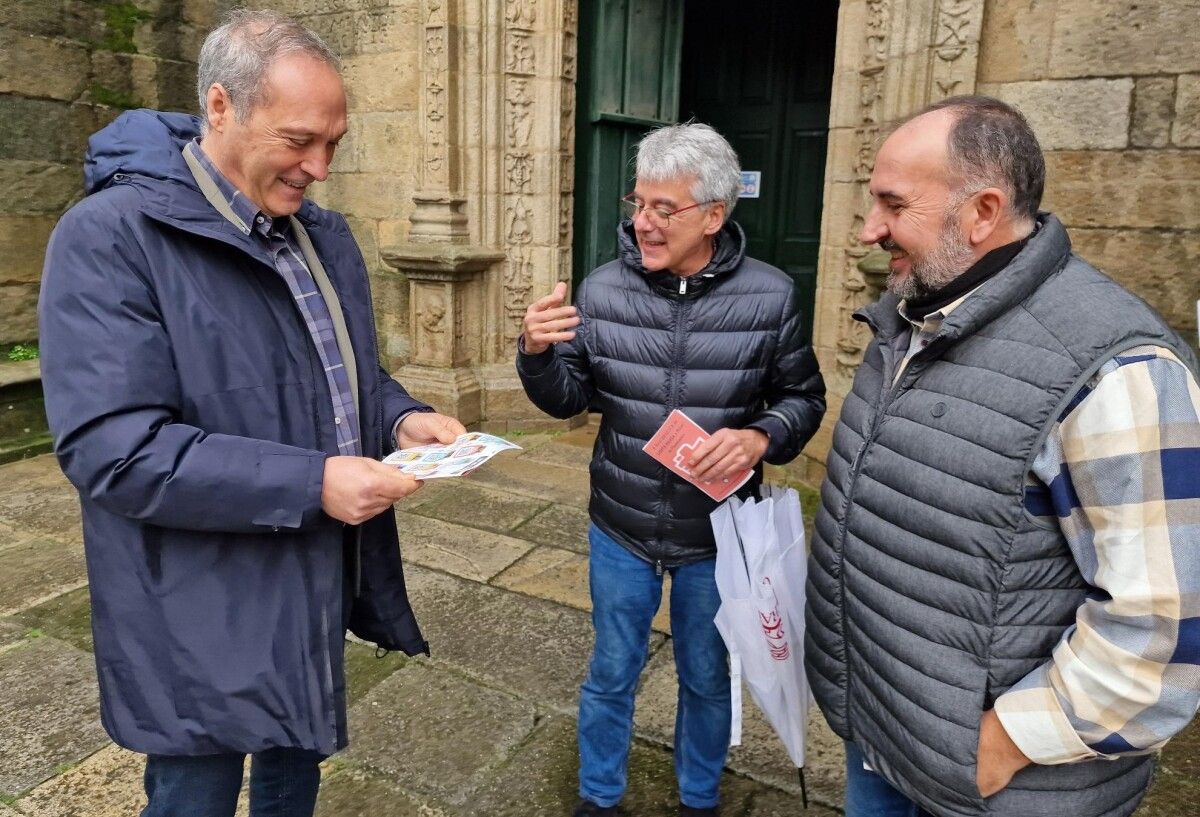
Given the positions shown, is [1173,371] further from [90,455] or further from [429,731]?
[429,731]

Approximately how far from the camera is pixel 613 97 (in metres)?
5.95

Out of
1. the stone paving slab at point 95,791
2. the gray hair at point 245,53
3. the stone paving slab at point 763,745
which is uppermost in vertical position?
the gray hair at point 245,53

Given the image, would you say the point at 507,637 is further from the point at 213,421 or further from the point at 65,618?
the point at 213,421

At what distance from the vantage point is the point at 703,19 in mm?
7359

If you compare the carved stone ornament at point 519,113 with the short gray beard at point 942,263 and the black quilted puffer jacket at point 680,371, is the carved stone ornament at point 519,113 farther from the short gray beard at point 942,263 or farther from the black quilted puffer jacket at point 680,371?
the short gray beard at point 942,263

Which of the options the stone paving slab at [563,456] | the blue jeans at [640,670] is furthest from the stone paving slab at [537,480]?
the blue jeans at [640,670]

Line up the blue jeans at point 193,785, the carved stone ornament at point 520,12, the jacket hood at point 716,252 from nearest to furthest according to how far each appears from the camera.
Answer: the blue jeans at point 193,785
the jacket hood at point 716,252
the carved stone ornament at point 520,12

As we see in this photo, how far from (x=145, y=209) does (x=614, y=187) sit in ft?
16.5

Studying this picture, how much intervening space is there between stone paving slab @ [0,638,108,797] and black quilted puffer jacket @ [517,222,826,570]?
1863 millimetres

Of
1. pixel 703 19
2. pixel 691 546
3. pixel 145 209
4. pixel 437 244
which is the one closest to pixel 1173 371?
pixel 691 546

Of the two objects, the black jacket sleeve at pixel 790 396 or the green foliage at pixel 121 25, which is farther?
the green foliage at pixel 121 25

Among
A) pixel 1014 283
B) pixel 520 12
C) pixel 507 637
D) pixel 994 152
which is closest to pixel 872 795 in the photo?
pixel 1014 283

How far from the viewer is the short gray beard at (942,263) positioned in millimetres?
1432

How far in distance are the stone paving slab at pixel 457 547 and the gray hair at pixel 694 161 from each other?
2.29m
